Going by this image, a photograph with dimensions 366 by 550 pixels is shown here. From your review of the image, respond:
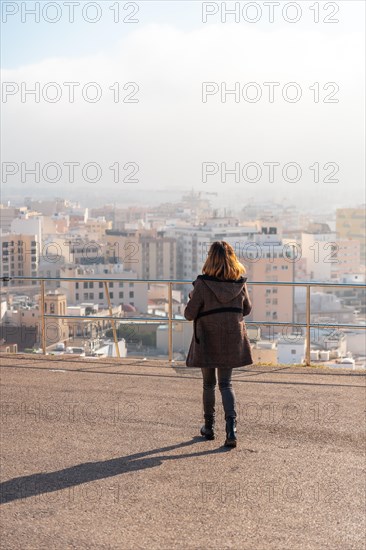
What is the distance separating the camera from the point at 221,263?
20.9 feet

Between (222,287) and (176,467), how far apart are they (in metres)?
1.44

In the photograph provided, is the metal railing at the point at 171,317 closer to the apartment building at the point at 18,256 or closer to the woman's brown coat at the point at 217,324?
the woman's brown coat at the point at 217,324

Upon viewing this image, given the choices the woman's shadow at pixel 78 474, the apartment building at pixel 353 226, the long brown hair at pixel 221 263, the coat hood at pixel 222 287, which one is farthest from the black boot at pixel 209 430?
the apartment building at pixel 353 226

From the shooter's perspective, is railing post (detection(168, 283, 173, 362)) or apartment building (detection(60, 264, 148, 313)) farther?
apartment building (detection(60, 264, 148, 313))

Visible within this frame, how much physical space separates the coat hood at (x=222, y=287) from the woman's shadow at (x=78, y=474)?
126 centimetres

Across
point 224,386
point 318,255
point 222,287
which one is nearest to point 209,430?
point 224,386

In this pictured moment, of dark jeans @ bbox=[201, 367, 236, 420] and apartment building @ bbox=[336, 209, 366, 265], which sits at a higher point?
apartment building @ bbox=[336, 209, 366, 265]

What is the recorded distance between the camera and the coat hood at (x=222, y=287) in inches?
253

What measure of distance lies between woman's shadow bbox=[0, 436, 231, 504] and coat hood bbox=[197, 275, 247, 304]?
1.26 metres

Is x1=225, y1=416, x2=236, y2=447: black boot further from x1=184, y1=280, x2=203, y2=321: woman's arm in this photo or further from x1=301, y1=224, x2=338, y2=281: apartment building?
x1=301, y1=224, x2=338, y2=281: apartment building

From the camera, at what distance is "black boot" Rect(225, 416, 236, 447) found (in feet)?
21.6

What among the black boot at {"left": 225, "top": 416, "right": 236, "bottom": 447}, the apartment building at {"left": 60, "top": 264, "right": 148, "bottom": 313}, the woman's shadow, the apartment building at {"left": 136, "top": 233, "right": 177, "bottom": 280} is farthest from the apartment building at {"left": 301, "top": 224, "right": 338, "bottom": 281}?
the woman's shadow

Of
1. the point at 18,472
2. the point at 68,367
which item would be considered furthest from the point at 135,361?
the point at 18,472

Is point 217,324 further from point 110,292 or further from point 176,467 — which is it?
point 110,292
